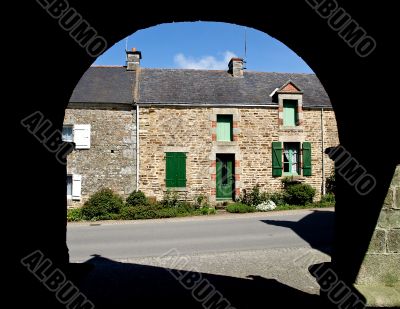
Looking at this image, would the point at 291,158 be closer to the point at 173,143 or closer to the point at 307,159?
the point at 307,159

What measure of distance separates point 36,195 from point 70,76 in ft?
3.98

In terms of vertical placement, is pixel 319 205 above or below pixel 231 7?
below

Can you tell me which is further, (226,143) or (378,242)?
(226,143)

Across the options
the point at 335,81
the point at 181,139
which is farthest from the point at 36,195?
the point at 181,139

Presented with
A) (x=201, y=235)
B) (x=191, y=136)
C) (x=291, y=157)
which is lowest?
(x=201, y=235)

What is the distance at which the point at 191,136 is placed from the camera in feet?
50.7

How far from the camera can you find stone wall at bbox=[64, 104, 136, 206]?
14875mm

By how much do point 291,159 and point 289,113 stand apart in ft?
7.59

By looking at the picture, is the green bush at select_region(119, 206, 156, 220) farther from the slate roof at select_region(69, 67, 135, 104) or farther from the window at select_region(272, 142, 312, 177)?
the window at select_region(272, 142, 312, 177)

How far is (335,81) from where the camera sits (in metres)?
3.22

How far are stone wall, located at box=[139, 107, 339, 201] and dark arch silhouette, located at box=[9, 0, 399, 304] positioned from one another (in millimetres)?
11639

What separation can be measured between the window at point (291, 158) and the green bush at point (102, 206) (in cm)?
817

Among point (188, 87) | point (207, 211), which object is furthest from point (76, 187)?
point (188, 87)

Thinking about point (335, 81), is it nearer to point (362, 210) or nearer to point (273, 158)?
point (362, 210)
